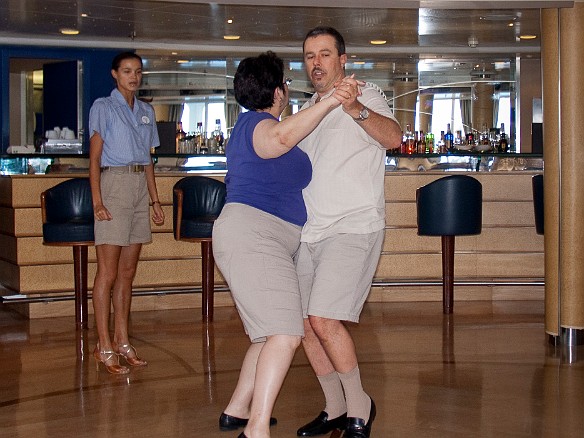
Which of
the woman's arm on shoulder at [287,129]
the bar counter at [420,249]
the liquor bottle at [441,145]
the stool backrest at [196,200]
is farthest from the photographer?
the liquor bottle at [441,145]

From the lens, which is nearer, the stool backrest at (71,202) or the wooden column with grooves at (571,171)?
the wooden column with grooves at (571,171)

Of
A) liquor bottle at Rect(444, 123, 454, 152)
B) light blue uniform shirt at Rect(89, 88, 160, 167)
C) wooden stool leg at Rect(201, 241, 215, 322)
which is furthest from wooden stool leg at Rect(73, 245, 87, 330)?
liquor bottle at Rect(444, 123, 454, 152)

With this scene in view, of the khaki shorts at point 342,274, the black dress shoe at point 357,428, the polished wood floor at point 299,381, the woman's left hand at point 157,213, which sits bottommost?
the polished wood floor at point 299,381

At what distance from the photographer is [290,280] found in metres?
3.88

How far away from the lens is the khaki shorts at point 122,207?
5582 millimetres

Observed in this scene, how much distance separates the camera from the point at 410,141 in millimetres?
12805

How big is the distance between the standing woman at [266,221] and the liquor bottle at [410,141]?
23.8 feet

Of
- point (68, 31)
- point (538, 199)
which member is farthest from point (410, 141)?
point (538, 199)

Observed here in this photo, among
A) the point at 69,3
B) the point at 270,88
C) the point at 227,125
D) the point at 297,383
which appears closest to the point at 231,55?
the point at 227,125

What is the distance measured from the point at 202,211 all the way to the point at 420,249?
2.05 m

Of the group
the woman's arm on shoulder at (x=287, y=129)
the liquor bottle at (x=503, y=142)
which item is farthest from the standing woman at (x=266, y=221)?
the liquor bottle at (x=503, y=142)

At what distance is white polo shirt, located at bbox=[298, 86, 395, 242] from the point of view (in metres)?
4.03

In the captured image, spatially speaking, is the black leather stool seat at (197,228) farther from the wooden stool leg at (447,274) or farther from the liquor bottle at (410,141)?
the liquor bottle at (410,141)

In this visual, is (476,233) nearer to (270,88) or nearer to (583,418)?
(583,418)
